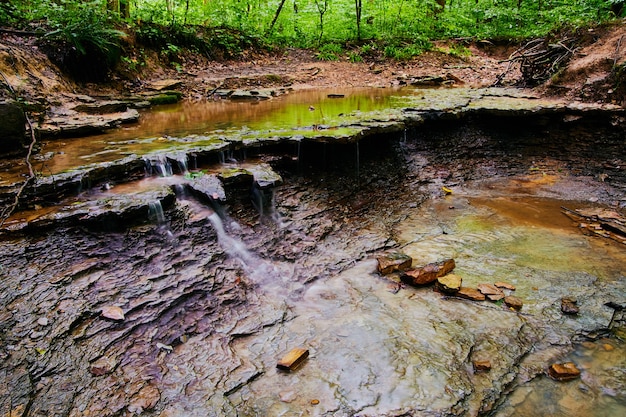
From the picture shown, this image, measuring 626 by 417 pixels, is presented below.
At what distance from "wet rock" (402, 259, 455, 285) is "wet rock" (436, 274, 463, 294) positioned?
64 millimetres

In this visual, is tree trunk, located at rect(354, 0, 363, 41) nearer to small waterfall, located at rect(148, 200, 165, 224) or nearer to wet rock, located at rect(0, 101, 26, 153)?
wet rock, located at rect(0, 101, 26, 153)

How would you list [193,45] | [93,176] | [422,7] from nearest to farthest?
1. [93,176]
2. [193,45]
3. [422,7]

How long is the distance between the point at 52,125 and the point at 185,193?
9.89 feet

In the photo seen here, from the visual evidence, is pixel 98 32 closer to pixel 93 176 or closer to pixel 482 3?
pixel 93 176

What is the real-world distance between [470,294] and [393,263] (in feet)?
2.53

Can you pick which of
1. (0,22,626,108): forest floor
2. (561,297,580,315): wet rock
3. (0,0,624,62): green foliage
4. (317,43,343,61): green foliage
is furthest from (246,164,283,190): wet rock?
(317,43,343,61): green foliage

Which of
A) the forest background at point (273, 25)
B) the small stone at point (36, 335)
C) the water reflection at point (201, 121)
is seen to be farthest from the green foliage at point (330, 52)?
the small stone at point (36, 335)

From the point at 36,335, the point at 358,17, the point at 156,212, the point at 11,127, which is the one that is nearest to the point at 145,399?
the point at 36,335

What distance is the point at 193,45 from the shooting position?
11516 millimetres

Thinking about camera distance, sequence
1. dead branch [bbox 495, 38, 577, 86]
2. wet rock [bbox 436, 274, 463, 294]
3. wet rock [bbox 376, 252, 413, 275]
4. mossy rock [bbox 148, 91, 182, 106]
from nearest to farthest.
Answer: wet rock [bbox 436, 274, 463, 294] < wet rock [bbox 376, 252, 413, 275] < dead branch [bbox 495, 38, 577, 86] < mossy rock [bbox 148, 91, 182, 106]

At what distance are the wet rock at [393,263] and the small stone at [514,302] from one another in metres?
0.95

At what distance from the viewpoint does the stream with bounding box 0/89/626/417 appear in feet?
7.95

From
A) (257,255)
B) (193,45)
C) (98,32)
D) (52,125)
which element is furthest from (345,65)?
(257,255)

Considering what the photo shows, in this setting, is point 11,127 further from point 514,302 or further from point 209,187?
point 514,302
